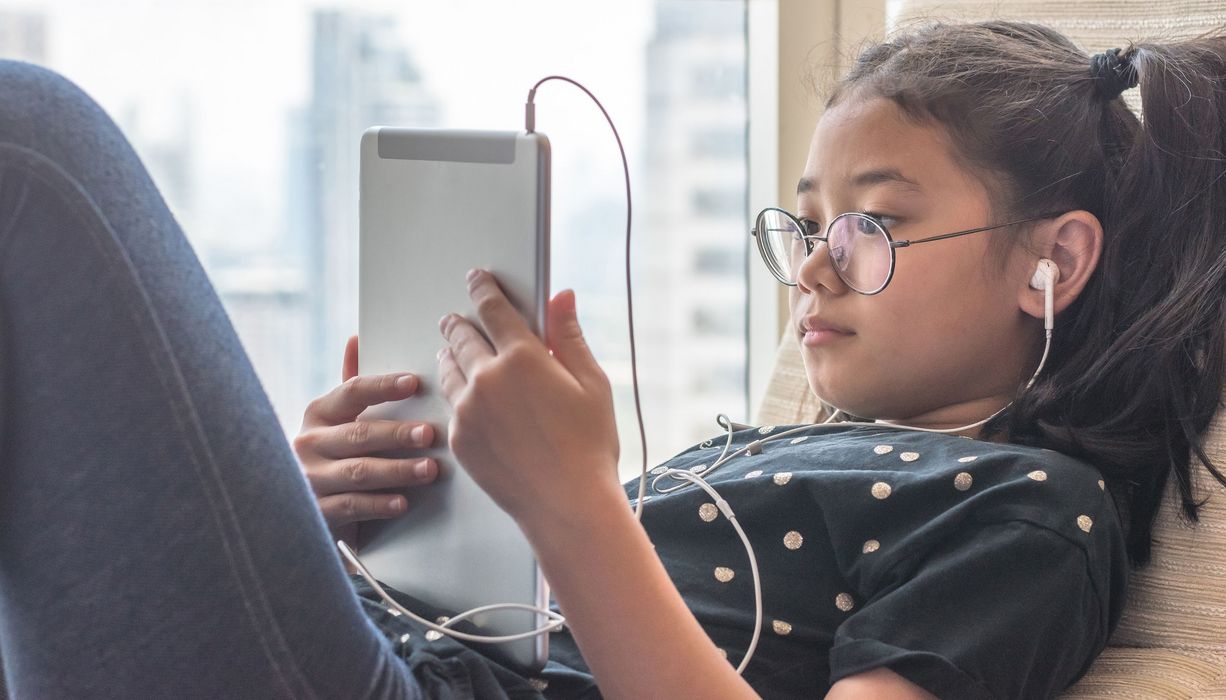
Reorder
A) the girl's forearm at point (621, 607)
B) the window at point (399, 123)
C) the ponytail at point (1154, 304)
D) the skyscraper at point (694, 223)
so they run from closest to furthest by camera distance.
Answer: the girl's forearm at point (621, 607) < the ponytail at point (1154, 304) < the window at point (399, 123) < the skyscraper at point (694, 223)

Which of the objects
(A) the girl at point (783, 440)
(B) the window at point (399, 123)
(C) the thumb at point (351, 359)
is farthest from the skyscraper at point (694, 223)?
(C) the thumb at point (351, 359)

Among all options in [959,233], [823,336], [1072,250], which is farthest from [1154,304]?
[823,336]

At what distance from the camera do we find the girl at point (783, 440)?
23.6 inches

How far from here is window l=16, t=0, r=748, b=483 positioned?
4.62ft

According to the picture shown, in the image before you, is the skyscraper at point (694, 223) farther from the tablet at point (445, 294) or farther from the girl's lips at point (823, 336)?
the tablet at point (445, 294)

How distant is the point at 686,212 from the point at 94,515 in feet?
4.81

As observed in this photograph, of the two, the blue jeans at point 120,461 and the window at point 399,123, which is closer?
the blue jeans at point 120,461

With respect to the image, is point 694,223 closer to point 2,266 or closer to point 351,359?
point 351,359

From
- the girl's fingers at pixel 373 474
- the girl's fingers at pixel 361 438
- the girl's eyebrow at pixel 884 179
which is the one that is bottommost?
the girl's fingers at pixel 373 474

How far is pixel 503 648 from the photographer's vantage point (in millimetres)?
772

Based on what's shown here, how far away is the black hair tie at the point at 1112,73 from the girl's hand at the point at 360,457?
711 millimetres

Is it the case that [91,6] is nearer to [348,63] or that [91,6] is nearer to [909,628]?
[348,63]

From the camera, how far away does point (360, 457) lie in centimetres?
86

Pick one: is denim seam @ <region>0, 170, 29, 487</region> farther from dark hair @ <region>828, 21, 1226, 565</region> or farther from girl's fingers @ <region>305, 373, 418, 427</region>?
dark hair @ <region>828, 21, 1226, 565</region>
